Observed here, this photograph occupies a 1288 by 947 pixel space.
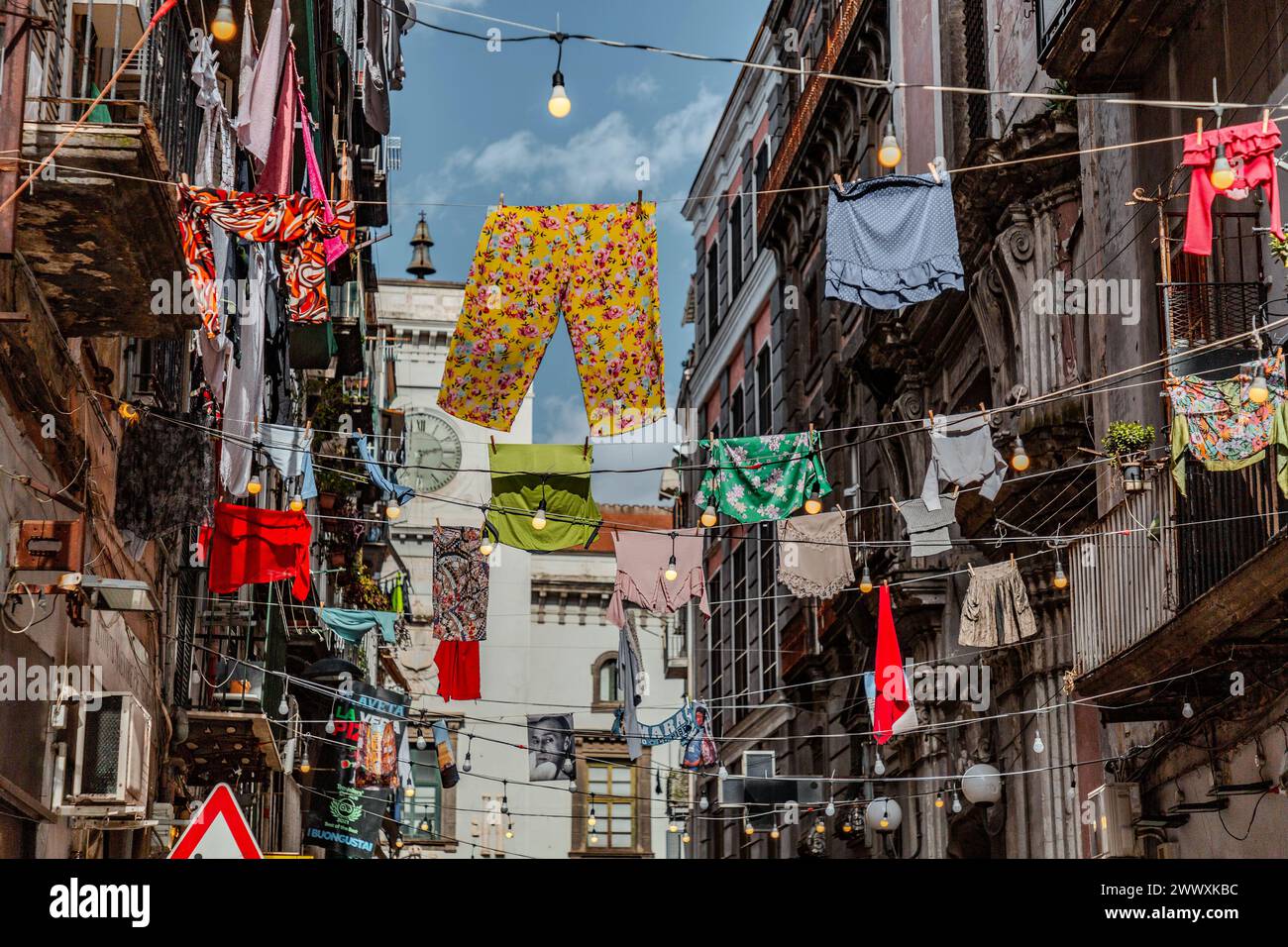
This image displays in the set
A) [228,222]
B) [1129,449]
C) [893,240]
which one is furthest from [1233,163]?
[228,222]

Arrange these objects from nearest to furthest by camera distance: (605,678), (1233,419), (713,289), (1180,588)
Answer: (1233,419) → (1180,588) → (713,289) → (605,678)

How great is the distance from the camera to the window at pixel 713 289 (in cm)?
4595

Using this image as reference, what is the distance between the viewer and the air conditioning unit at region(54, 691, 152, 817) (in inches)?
519

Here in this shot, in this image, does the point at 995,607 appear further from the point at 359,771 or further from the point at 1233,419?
the point at 359,771

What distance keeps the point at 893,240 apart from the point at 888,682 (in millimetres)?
5987

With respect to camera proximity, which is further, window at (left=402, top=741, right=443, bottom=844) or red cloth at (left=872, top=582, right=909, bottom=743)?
window at (left=402, top=741, right=443, bottom=844)

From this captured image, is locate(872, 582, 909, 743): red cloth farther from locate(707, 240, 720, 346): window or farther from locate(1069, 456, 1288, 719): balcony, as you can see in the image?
locate(707, 240, 720, 346): window

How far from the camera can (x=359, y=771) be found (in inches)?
1251

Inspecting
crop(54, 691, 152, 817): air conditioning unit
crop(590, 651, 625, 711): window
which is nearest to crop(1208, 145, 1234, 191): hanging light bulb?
crop(54, 691, 152, 817): air conditioning unit

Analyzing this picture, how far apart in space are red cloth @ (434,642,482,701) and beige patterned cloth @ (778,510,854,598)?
17.0 feet

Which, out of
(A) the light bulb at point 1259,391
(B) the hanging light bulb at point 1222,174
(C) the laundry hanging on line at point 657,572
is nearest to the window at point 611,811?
(C) the laundry hanging on line at point 657,572
